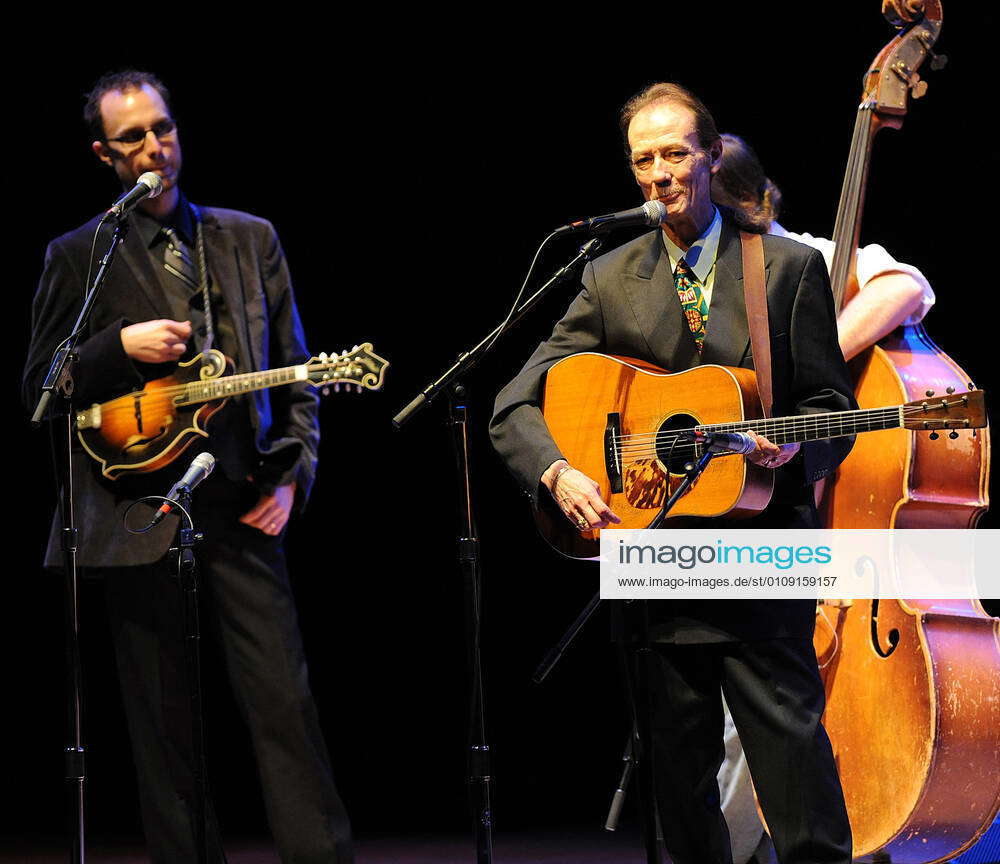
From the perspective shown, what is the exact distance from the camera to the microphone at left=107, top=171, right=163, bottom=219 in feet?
11.1

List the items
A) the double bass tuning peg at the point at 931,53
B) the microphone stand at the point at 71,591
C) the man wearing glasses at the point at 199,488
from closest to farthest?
the microphone stand at the point at 71,591, the man wearing glasses at the point at 199,488, the double bass tuning peg at the point at 931,53

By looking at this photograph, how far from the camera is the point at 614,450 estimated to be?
9.72 ft

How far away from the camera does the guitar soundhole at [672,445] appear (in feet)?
9.17

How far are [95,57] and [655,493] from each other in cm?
360

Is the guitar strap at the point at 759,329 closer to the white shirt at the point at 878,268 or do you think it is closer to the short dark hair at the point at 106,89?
the white shirt at the point at 878,268

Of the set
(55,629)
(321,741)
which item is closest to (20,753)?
(55,629)

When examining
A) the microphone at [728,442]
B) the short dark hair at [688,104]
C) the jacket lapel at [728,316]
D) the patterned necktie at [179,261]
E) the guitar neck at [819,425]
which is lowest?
the microphone at [728,442]

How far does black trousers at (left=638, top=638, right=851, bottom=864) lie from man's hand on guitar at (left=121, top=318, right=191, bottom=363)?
1.62m

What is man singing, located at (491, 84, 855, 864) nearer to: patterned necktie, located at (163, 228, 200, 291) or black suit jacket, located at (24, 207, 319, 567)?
black suit jacket, located at (24, 207, 319, 567)

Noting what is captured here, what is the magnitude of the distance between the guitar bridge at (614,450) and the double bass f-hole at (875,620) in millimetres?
897

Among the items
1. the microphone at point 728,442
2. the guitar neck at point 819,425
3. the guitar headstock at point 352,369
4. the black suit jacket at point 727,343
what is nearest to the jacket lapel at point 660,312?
the black suit jacket at point 727,343

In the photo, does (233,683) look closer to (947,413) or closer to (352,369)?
(352,369)

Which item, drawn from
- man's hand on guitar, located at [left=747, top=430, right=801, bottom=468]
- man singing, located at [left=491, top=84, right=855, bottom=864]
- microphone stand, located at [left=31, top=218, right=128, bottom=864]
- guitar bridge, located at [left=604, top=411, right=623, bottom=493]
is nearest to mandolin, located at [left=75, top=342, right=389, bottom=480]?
microphone stand, located at [left=31, top=218, right=128, bottom=864]

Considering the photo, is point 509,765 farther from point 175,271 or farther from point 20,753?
point 175,271
